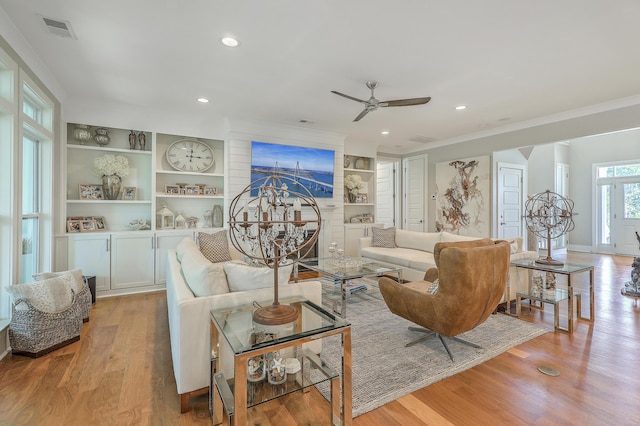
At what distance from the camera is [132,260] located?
427 centimetres

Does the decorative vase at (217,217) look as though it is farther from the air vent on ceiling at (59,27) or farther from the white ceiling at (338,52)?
the air vent on ceiling at (59,27)

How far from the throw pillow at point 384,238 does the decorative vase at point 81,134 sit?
464cm

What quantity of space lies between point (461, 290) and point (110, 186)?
180 inches

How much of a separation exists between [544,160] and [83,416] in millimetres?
10226

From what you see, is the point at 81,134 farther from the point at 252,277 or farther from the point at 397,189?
the point at 397,189

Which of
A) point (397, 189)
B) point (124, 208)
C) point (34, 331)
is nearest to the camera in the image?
point (34, 331)

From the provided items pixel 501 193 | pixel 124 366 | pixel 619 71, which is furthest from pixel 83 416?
pixel 501 193

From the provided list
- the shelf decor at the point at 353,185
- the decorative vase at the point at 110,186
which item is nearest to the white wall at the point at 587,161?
the shelf decor at the point at 353,185

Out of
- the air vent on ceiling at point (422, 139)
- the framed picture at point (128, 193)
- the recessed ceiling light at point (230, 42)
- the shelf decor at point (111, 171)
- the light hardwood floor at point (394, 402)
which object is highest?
the air vent on ceiling at point (422, 139)

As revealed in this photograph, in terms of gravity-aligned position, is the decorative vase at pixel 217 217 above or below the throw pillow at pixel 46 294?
above

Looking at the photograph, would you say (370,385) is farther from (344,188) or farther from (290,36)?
(344,188)

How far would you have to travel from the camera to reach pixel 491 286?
2281 millimetres

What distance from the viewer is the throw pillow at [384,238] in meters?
5.35

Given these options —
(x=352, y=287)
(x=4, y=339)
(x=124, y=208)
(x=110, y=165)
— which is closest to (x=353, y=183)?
(x=352, y=287)
